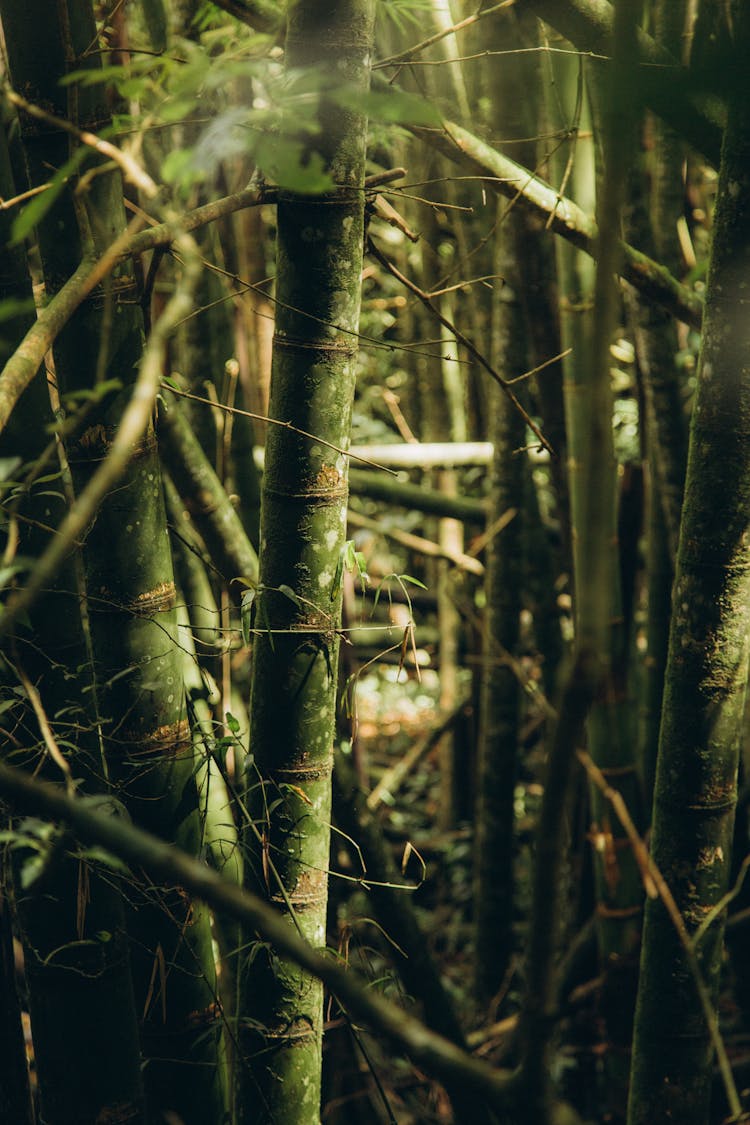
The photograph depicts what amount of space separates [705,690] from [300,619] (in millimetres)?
581

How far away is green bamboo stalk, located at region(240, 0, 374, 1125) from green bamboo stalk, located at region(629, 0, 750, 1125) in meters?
0.49

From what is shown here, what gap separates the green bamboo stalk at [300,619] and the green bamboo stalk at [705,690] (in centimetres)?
49

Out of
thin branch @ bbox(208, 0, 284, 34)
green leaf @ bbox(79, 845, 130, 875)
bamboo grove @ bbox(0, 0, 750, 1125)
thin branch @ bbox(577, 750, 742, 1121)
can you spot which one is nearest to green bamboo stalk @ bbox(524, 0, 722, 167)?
bamboo grove @ bbox(0, 0, 750, 1125)

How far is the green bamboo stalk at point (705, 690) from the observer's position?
122 centimetres

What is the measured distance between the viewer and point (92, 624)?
1.29 metres

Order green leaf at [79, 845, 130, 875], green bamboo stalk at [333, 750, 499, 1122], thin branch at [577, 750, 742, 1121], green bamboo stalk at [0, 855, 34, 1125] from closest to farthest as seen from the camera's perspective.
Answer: thin branch at [577, 750, 742, 1121]
green leaf at [79, 845, 130, 875]
green bamboo stalk at [0, 855, 34, 1125]
green bamboo stalk at [333, 750, 499, 1122]

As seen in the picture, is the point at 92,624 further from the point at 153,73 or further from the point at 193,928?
the point at 153,73

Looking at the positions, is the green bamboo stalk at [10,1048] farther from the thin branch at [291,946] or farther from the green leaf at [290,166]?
the green leaf at [290,166]

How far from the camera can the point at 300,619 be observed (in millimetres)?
1186

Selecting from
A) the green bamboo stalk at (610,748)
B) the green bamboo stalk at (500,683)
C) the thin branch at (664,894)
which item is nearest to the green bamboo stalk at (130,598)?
the thin branch at (664,894)

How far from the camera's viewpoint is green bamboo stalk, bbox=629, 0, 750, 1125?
Answer: 1.22 meters

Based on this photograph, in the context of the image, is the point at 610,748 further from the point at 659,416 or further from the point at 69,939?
the point at 69,939

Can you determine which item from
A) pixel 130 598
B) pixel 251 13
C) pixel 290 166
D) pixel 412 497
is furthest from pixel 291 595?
pixel 412 497

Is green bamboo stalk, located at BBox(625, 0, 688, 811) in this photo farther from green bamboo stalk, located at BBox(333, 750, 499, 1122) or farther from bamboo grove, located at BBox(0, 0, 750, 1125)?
green bamboo stalk, located at BBox(333, 750, 499, 1122)
